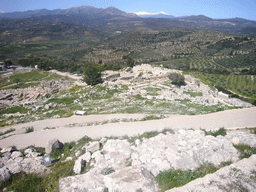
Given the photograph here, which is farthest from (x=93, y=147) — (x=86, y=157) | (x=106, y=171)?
(x=106, y=171)

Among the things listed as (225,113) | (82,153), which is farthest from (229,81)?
(82,153)

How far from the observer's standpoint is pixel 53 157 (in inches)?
339

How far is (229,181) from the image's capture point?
486cm

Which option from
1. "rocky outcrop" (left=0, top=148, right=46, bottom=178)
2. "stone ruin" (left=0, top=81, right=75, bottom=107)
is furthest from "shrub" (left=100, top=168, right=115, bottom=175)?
"stone ruin" (left=0, top=81, right=75, bottom=107)

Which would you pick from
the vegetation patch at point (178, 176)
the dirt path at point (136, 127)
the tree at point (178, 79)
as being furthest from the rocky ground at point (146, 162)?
the tree at point (178, 79)

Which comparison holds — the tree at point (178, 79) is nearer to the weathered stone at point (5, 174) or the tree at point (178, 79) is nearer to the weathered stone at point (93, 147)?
the weathered stone at point (93, 147)

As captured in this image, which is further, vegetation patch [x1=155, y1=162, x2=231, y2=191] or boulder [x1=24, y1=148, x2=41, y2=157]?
boulder [x1=24, y1=148, x2=41, y2=157]

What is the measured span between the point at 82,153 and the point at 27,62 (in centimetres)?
7701

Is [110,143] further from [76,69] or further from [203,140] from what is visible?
[76,69]

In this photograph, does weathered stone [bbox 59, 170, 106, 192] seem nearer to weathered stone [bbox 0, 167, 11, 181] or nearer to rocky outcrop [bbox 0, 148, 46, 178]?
rocky outcrop [bbox 0, 148, 46, 178]

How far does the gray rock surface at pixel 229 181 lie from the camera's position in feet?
15.2

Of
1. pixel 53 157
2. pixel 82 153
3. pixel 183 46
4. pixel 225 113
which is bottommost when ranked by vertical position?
pixel 53 157

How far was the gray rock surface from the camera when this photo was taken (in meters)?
4.62

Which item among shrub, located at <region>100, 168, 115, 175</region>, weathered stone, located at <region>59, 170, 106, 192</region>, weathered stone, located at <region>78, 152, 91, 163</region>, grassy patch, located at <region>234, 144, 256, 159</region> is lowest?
weathered stone, located at <region>78, 152, 91, 163</region>
